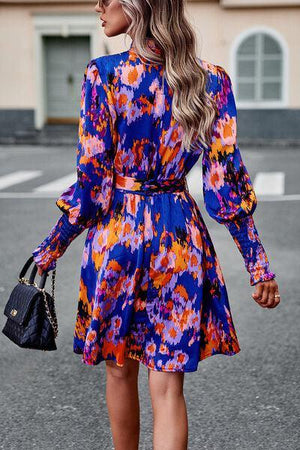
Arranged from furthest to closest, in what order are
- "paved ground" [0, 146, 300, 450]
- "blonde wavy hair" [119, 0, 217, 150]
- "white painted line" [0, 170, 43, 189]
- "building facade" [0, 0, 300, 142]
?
"building facade" [0, 0, 300, 142], "white painted line" [0, 170, 43, 189], "paved ground" [0, 146, 300, 450], "blonde wavy hair" [119, 0, 217, 150]

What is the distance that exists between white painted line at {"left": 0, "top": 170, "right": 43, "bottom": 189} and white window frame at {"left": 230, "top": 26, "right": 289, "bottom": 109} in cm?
944

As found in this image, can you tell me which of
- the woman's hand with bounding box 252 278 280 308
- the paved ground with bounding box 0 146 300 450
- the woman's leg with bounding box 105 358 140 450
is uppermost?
the woman's hand with bounding box 252 278 280 308

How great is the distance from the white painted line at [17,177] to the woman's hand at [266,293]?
409 inches

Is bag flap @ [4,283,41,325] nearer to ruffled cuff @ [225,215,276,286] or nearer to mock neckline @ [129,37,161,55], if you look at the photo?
ruffled cuff @ [225,215,276,286]

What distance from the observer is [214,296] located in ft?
8.56

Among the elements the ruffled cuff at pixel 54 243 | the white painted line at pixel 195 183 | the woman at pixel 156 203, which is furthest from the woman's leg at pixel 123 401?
the white painted line at pixel 195 183

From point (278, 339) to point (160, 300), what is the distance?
2.49 metres

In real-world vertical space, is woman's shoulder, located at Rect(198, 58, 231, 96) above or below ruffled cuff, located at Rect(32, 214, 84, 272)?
above

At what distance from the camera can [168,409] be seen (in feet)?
8.30

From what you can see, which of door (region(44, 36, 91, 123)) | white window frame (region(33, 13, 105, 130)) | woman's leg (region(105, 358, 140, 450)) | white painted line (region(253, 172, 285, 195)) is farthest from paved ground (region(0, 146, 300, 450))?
door (region(44, 36, 91, 123))

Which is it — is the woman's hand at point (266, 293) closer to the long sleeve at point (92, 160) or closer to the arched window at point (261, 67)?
the long sleeve at point (92, 160)

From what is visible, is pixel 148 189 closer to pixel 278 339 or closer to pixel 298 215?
pixel 278 339

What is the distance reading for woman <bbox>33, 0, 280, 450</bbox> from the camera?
2.44 meters

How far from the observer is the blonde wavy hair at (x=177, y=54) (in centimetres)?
241
